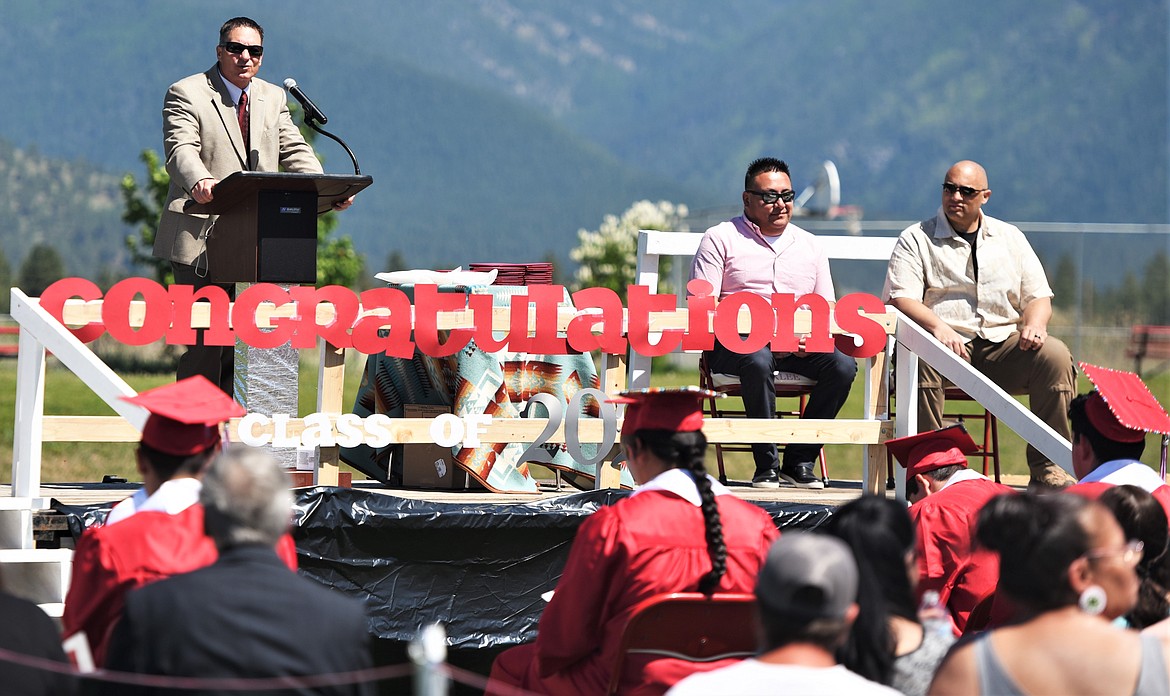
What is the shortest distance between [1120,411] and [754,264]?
3042 mm

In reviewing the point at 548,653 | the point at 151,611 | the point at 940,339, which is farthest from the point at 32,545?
the point at 940,339

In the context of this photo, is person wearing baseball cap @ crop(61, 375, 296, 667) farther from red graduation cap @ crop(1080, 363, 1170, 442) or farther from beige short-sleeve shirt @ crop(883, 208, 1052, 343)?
beige short-sleeve shirt @ crop(883, 208, 1052, 343)

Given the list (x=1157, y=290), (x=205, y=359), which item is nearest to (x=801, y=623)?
(x=205, y=359)

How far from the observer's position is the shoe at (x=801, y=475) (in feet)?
25.7

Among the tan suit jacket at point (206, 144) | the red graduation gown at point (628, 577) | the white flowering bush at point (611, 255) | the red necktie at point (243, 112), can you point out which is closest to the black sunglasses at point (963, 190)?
the tan suit jacket at point (206, 144)

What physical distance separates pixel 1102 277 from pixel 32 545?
28141mm

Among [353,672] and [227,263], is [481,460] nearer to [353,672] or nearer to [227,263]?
[227,263]

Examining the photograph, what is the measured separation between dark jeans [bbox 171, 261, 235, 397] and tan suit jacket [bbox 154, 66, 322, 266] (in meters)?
0.11

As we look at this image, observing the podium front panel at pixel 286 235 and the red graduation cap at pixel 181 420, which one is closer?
the red graduation cap at pixel 181 420

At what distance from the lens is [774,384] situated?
25.3 ft

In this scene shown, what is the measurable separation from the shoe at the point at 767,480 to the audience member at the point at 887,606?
13.0ft

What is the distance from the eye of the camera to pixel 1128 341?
91.3ft

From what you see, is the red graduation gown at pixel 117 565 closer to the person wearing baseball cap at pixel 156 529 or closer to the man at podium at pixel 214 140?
the person wearing baseball cap at pixel 156 529

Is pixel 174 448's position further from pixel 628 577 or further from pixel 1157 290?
pixel 1157 290
